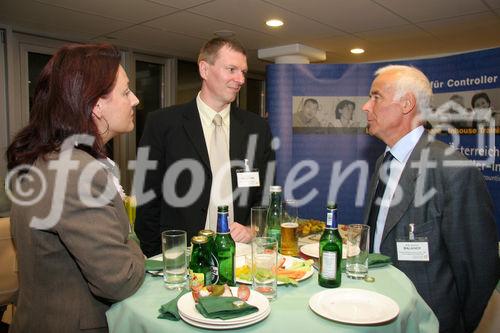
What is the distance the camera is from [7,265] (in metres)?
2.21

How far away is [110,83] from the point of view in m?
1.33

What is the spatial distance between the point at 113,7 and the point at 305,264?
11.4 ft

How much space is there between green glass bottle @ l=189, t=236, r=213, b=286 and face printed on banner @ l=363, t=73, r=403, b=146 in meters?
1.24

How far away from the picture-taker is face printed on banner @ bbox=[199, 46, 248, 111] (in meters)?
2.31

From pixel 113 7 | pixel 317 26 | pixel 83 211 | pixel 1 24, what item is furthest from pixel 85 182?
pixel 1 24

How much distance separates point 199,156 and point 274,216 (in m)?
0.81

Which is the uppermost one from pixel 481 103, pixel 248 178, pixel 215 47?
pixel 215 47

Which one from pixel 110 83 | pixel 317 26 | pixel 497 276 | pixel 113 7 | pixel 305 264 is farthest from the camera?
pixel 317 26

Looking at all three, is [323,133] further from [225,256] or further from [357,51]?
[225,256]

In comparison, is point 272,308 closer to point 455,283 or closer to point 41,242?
point 41,242

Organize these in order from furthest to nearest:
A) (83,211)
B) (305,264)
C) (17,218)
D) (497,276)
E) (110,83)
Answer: (497,276), (305,264), (110,83), (17,218), (83,211)

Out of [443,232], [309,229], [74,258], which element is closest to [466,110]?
[309,229]

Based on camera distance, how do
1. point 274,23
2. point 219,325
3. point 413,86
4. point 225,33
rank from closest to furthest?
point 219,325 → point 413,86 → point 274,23 → point 225,33

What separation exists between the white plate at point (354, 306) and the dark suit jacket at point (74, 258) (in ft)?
1.86
